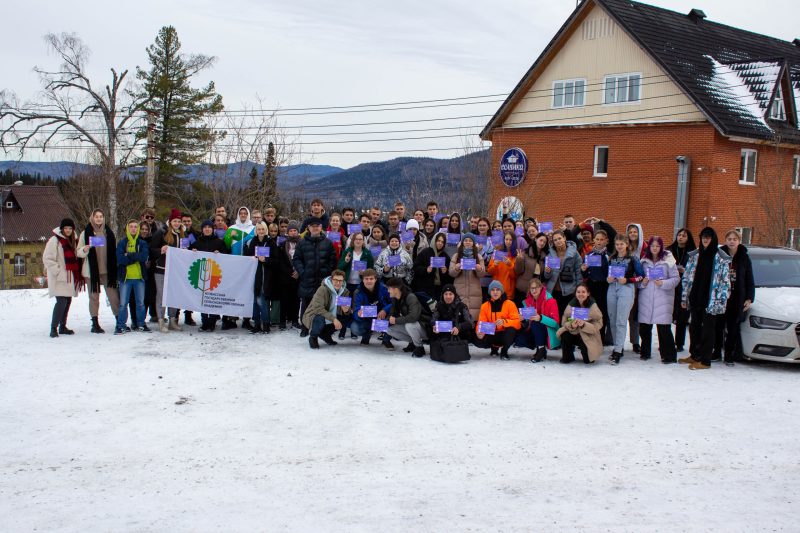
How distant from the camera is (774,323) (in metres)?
10.3

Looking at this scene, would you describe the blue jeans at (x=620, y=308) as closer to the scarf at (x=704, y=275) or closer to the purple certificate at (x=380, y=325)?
the scarf at (x=704, y=275)

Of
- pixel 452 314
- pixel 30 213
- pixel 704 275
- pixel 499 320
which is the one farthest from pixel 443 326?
pixel 30 213

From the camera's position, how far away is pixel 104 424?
24.6 ft

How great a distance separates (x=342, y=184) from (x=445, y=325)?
4452 centimetres

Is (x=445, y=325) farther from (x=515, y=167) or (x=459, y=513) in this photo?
(x=515, y=167)

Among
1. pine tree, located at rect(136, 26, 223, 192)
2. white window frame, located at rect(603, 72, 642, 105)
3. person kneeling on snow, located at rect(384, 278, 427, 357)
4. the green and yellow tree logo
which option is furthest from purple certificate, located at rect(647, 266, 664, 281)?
pine tree, located at rect(136, 26, 223, 192)

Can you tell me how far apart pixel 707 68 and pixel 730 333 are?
23138mm

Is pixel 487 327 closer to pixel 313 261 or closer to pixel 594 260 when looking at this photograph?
pixel 594 260

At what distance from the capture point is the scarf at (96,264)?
11953mm

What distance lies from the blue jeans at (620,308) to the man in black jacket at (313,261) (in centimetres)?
459

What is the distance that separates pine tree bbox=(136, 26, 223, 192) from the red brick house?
21045 mm

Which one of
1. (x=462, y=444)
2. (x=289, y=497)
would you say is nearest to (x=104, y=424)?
(x=289, y=497)

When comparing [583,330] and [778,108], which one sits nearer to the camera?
[583,330]

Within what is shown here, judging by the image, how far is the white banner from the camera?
1242cm
